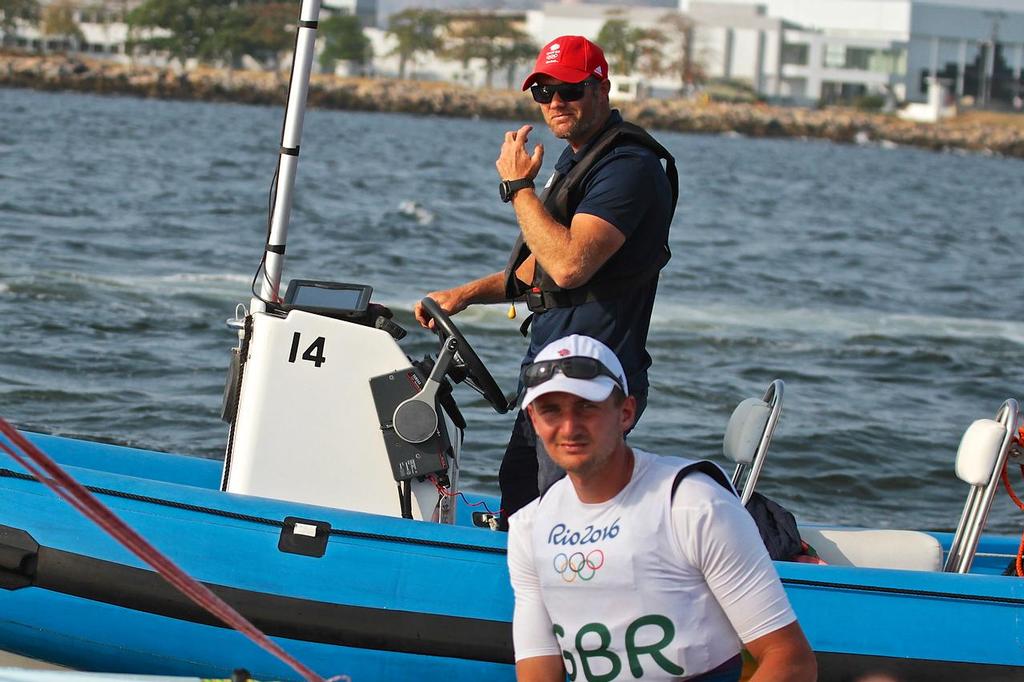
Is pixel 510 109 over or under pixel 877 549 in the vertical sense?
over

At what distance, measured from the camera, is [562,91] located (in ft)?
12.9

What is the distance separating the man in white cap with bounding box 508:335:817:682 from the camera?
2830 mm

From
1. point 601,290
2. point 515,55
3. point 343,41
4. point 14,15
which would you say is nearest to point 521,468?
point 601,290

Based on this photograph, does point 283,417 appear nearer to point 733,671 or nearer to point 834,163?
point 733,671

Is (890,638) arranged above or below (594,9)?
below

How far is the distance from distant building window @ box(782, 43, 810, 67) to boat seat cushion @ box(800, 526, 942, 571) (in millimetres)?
106712

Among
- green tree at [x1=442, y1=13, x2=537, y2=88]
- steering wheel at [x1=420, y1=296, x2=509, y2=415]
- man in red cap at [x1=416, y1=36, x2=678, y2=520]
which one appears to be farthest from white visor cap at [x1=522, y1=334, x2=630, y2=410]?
green tree at [x1=442, y1=13, x2=537, y2=88]

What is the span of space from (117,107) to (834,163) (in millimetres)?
26911

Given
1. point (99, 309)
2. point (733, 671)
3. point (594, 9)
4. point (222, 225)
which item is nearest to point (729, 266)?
point (222, 225)

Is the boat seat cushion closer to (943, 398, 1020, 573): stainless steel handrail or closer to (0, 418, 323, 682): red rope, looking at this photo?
(943, 398, 1020, 573): stainless steel handrail

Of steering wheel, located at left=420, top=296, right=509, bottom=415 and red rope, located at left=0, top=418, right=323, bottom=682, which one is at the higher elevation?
steering wheel, located at left=420, top=296, right=509, bottom=415

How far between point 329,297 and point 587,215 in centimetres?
103

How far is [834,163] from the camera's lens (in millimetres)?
53281

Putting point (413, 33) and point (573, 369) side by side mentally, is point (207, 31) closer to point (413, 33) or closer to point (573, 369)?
point (413, 33)
